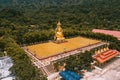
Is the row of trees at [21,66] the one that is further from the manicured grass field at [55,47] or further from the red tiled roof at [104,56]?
the red tiled roof at [104,56]

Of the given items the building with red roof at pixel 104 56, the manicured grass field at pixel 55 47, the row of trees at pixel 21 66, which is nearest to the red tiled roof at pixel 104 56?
the building with red roof at pixel 104 56

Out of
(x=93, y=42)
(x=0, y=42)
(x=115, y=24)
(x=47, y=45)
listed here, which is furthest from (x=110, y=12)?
(x=0, y=42)

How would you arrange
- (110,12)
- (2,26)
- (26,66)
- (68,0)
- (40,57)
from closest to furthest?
(26,66) < (40,57) < (2,26) < (110,12) < (68,0)

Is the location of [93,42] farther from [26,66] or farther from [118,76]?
[26,66]

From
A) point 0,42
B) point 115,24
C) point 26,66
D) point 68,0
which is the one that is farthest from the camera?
point 68,0

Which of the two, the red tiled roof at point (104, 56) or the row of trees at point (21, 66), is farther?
the red tiled roof at point (104, 56)

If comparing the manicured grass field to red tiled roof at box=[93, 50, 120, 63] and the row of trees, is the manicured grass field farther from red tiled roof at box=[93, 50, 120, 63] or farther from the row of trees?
red tiled roof at box=[93, 50, 120, 63]

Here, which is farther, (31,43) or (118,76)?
(31,43)

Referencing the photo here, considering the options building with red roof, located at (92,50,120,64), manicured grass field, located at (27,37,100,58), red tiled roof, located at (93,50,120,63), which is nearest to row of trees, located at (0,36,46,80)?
manicured grass field, located at (27,37,100,58)
